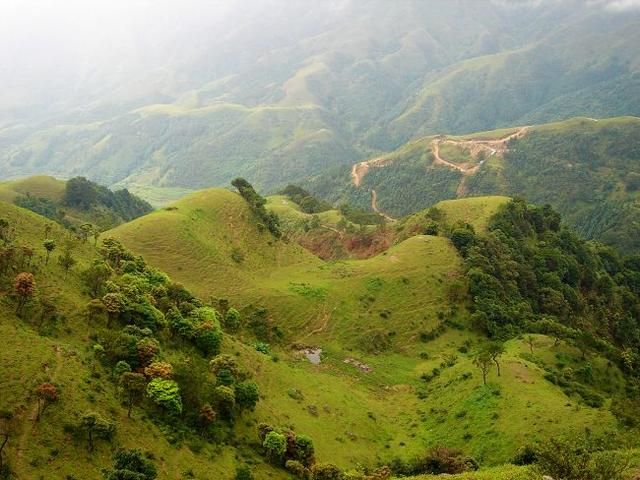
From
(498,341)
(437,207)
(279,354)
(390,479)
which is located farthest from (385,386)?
(437,207)

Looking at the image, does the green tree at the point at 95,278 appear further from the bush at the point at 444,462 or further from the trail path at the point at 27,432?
the bush at the point at 444,462

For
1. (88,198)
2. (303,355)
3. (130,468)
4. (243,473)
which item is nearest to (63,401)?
(130,468)

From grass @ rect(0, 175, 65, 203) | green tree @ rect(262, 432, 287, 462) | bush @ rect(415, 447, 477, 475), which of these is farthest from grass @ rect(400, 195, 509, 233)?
grass @ rect(0, 175, 65, 203)

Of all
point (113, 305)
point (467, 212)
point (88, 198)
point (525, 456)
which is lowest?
point (467, 212)

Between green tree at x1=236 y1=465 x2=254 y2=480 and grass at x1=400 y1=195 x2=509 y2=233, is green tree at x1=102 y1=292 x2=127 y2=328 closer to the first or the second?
green tree at x1=236 y1=465 x2=254 y2=480

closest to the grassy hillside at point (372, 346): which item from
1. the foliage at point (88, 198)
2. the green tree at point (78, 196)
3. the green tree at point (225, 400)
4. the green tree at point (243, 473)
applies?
the green tree at point (225, 400)

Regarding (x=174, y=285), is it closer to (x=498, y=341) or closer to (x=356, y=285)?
(x=356, y=285)

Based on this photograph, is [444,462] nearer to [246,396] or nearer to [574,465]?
[574,465]
